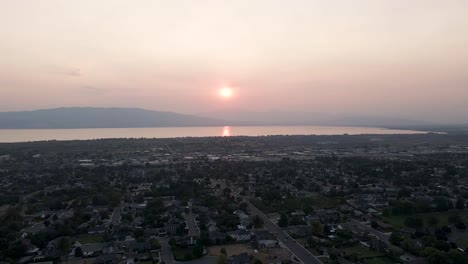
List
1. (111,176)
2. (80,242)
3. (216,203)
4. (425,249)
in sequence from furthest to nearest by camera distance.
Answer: (111,176) → (216,203) → (80,242) → (425,249)

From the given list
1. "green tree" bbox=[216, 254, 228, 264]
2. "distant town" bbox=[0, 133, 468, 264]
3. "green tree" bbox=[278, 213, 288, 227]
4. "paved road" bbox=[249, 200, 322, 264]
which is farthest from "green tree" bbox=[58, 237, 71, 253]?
"green tree" bbox=[278, 213, 288, 227]

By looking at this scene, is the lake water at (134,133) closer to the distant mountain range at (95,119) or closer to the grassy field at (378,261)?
the distant mountain range at (95,119)

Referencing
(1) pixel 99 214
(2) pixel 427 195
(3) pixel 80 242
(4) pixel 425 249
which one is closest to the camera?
(4) pixel 425 249

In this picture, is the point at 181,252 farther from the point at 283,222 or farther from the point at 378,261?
the point at 378,261

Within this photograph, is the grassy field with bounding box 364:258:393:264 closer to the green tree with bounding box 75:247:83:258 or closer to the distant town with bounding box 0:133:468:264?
the distant town with bounding box 0:133:468:264

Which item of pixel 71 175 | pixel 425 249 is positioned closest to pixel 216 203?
pixel 425 249

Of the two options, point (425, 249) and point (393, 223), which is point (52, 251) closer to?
point (425, 249)

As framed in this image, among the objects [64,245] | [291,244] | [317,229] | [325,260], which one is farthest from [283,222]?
[64,245]
